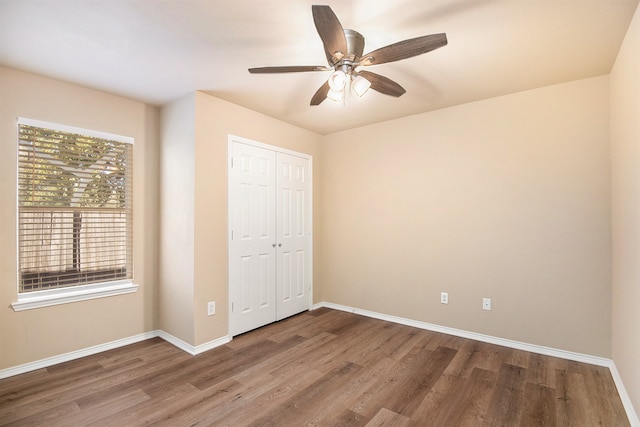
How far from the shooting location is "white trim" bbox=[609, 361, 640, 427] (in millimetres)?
1851

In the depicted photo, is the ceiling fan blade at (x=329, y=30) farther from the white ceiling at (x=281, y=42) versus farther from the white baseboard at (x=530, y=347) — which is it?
the white baseboard at (x=530, y=347)

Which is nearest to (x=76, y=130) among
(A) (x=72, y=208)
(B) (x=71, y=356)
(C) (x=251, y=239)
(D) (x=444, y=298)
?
(A) (x=72, y=208)

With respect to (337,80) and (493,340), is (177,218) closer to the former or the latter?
(337,80)

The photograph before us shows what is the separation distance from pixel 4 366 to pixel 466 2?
13.7 feet

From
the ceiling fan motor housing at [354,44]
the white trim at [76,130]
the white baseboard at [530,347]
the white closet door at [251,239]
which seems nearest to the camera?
the ceiling fan motor housing at [354,44]

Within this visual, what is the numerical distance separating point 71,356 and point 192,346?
104 cm

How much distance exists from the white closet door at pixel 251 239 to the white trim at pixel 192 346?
0.15m

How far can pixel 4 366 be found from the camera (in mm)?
2418

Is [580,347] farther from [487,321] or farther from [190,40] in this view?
[190,40]

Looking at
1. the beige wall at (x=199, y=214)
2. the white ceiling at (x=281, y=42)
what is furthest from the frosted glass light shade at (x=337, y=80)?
the beige wall at (x=199, y=214)

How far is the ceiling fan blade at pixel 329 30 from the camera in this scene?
1416 mm

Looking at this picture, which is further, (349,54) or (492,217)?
(492,217)

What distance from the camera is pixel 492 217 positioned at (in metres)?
3.11

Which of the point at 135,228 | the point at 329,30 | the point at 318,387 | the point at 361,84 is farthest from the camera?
the point at 135,228
